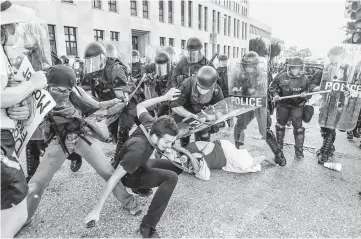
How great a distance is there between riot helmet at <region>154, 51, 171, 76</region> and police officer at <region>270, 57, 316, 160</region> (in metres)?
2.14

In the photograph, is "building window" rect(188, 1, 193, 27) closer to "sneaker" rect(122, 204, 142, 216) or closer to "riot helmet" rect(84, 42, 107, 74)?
"riot helmet" rect(84, 42, 107, 74)

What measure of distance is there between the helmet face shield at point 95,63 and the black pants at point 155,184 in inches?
75.0

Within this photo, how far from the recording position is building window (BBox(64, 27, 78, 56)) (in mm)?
18497

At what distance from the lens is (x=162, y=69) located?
5496mm

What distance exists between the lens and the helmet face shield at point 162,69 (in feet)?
17.8

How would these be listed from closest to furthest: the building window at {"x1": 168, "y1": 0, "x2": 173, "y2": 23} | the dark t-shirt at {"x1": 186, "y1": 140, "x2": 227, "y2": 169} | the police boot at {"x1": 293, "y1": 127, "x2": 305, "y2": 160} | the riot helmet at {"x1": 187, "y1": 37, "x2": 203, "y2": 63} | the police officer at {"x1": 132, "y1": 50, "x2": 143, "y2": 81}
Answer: the dark t-shirt at {"x1": 186, "y1": 140, "x2": 227, "y2": 169}, the police boot at {"x1": 293, "y1": 127, "x2": 305, "y2": 160}, the riot helmet at {"x1": 187, "y1": 37, "x2": 203, "y2": 63}, the police officer at {"x1": 132, "y1": 50, "x2": 143, "y2": 81}, the building window at {"x1": 168, "y1": 0, "x2": 173, "y2": 23}

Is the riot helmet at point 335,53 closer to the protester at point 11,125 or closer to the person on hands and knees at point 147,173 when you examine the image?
the person on hands and knees at point 147,173

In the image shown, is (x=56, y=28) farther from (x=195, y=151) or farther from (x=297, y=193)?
(x=297, y=193)

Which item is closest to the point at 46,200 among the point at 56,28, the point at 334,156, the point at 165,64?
the point at 165,64

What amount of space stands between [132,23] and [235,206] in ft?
74.1

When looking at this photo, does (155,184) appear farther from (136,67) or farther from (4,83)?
(136,67)

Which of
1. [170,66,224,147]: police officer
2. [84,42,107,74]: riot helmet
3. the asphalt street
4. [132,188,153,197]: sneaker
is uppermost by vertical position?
[84,42,107,74]: riot helmet

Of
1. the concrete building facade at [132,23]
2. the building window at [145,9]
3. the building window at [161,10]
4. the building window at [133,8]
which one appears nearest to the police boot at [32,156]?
the concrete building facade at [132,23]

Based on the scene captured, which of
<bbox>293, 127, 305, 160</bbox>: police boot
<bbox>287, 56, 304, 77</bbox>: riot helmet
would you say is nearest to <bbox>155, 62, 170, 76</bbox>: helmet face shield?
<bbox>287, 56, 304, 77</bbox>: riot helmet
